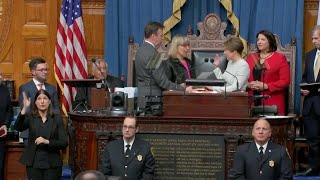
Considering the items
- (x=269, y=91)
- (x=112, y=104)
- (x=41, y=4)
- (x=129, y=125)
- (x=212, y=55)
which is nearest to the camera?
(x=129, y=125)

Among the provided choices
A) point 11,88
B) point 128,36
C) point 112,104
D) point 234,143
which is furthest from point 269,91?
point 11,88

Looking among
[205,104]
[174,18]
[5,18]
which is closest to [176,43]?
[205,104]

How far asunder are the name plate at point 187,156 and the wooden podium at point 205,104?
0.75 feet

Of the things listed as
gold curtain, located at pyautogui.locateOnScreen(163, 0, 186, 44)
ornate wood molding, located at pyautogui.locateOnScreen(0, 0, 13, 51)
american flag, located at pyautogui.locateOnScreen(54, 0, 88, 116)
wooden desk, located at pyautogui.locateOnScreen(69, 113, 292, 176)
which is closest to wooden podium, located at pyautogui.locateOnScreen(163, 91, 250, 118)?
wooden desk, located at pyautogui.locateOnScreen(69, 113, 292, 176)

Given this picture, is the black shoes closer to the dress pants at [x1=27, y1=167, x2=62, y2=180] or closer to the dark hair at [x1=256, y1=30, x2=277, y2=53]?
the dark hair at [x1=256, y1=30, x2=277, y2=53]

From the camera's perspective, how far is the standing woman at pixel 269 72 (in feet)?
27.9

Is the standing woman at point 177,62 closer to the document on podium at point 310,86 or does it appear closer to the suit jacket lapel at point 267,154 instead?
the document on podium at point 310,86

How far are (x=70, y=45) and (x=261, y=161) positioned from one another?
13.3ft

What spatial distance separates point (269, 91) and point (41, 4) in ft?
12.1

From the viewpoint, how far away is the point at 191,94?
7703 mm

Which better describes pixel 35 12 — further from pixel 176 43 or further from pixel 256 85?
pixel 256 85

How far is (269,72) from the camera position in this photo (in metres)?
8.66

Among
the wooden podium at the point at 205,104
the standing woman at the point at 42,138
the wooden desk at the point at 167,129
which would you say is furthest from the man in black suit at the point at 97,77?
the wooden podium at the point at 205,104

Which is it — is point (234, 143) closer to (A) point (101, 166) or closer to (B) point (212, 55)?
(A) point (101, 166)
